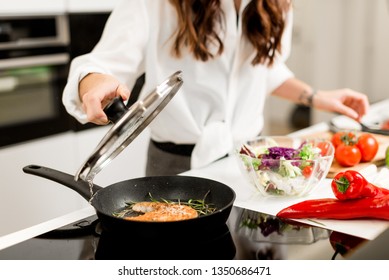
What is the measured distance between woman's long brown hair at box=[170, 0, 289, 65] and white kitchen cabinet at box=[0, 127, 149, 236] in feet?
2.65

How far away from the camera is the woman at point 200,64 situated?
1.38 m

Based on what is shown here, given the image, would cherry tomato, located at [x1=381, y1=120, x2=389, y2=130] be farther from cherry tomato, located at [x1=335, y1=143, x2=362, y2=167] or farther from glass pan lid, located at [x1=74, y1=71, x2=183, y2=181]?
glass pan lid, located at [x1=74, y1=71, x2=183, y2=181]

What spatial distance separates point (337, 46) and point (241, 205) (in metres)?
2.72

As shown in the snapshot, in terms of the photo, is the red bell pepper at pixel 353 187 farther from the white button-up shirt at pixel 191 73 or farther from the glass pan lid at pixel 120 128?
the white button-up shirt at pixel 191 73

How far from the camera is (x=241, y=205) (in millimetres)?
1099

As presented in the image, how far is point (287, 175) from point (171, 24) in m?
0.58

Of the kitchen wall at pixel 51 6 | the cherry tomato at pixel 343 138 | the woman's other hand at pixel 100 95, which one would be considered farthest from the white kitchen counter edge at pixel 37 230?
the kitchen wall at pixel 51 6

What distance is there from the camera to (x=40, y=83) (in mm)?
2037

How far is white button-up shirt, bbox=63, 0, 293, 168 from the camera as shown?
4.50 ft

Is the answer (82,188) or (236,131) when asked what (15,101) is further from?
(82,188)

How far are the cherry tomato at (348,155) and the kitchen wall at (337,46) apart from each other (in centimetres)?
220

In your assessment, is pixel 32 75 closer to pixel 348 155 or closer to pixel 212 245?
pixel 348 155

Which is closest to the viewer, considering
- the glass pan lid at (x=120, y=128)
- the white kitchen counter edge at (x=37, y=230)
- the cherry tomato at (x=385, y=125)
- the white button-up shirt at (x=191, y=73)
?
the glass pan lid at (x=120, y=128)

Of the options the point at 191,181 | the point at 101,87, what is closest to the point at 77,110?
the point at 101,87
